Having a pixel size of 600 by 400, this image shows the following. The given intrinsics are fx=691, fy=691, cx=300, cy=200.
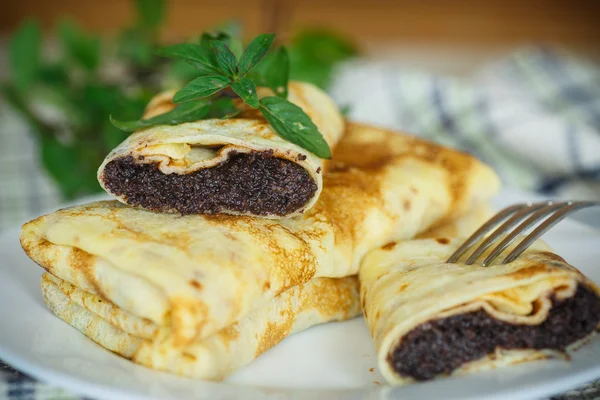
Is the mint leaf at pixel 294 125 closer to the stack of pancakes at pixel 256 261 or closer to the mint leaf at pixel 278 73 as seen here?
the stack of pancakes at pixel 256 261

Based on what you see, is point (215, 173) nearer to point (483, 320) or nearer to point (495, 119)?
point (483, 320)

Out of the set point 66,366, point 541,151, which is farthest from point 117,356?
point 541,151

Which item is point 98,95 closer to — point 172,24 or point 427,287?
point 427,287

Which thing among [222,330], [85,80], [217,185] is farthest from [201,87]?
[85,80]

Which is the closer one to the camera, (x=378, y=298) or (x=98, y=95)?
(x=378, y=298)

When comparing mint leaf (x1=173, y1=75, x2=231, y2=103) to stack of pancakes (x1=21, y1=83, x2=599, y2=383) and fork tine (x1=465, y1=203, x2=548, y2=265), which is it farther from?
fork tine (x1=465, y1=203, x2=548, y2=265)

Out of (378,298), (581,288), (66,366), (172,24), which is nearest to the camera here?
(66,366)
